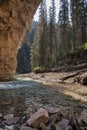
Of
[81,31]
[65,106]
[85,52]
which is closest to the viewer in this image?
[65,106]

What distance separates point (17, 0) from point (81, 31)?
73.0ft

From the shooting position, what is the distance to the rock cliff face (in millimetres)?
20828

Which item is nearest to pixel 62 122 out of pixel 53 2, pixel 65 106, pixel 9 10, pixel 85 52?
pixel 65 106

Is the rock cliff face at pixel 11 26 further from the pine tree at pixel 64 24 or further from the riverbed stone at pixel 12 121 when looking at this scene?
the pine tree at pixel 64 24

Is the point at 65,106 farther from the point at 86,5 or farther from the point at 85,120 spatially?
the point at 86,5

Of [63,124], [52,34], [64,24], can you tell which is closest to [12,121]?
[63,124]

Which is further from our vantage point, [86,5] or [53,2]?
[53,2]

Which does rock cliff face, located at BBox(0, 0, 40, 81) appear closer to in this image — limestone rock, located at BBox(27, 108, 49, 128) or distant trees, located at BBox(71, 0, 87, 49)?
limestone rock, located at BBox(27, 108, 49, 128)

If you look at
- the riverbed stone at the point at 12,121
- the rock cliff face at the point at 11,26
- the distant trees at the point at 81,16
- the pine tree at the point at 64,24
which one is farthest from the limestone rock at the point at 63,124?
the pine tree at the point at 64,24

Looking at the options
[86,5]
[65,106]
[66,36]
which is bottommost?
[65,106]

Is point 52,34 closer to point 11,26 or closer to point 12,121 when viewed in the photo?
point 11,26

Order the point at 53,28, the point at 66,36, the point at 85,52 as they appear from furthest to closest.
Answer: the point at 53,28 → the point at 66,36 → the point at 85,52

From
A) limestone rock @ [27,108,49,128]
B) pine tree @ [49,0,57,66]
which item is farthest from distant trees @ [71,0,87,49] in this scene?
limestone rock @ [27,108,49,128]

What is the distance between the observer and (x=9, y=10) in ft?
68.8
